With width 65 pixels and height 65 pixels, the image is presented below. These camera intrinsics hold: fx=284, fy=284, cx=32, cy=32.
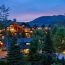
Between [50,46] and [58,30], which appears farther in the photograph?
[58,30]

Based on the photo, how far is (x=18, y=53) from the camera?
20.8 metres

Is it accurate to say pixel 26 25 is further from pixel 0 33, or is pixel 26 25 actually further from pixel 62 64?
pixel 62 64

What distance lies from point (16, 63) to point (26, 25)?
51.2 m

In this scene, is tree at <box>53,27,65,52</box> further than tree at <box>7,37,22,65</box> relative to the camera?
Yes

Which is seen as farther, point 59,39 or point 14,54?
point 59,39

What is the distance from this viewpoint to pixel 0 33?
5647 centimetres

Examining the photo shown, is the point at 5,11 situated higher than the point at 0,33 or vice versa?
the point at 5,11

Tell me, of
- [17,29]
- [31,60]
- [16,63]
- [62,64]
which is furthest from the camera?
[17,29]

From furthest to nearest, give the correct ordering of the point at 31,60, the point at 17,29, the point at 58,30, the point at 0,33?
the point at 17,29, the point at 0,33, the point at 58,30, the point at 31,60

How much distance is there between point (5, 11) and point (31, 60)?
22093 millimetres

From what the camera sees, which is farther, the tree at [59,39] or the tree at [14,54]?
the tree at [59,39]

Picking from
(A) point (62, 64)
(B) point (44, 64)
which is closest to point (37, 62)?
(B) point (44, 64)

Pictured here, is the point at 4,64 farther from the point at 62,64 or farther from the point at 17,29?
the point at 17,29

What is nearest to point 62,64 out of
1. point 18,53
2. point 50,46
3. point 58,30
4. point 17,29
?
point 18,53
